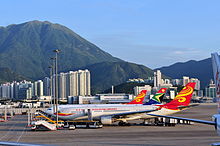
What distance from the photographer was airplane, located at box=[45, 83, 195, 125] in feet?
201

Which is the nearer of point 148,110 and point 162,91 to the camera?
point 148,110

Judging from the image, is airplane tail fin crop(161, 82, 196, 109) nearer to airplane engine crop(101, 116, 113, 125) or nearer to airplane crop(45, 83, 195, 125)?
airplane crop(45, 83, 195, 125)

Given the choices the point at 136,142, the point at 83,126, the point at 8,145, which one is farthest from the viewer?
the point at 83,126

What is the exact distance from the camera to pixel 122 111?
62.8 meters

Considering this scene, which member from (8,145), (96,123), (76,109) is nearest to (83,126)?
(96,123)

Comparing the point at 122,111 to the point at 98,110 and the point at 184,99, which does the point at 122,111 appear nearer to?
the point at 98,110

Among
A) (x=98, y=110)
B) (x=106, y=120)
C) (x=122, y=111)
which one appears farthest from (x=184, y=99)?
(x=98, y=110)

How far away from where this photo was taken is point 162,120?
2388 inches

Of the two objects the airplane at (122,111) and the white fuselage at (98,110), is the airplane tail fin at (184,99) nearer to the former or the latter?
the airplane at (122,111)

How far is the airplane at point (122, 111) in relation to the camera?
6128cm

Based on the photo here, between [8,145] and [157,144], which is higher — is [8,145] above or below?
above

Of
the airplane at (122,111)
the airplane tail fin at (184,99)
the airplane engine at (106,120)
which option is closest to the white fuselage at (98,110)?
the airplane at (122,111)

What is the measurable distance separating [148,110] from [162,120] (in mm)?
2569

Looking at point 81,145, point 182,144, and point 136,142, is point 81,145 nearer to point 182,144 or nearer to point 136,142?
point 136,142
